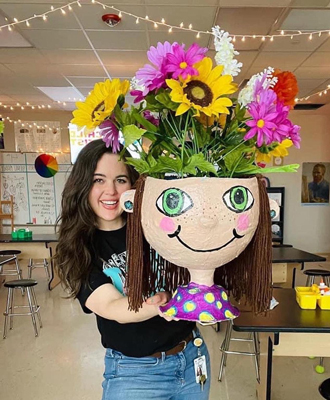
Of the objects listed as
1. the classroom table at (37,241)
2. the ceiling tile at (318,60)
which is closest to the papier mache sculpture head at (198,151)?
the ceiling tile at (318,60)

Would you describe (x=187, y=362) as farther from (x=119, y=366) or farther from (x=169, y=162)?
(x=169, y=162)

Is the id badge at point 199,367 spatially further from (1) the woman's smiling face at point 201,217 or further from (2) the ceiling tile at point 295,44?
(2) the ceiling tile at point 295,44

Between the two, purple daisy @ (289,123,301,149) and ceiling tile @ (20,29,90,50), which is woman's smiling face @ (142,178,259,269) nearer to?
purple daisy @ (289,123,301,149)

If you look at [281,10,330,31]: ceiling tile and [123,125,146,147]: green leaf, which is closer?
[123,125,146,147]: green leaf

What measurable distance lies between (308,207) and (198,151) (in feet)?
21.4

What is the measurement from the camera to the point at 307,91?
16.6 ft

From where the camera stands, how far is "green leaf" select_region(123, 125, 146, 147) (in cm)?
74

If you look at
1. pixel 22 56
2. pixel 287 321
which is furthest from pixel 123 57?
pixel 287 321

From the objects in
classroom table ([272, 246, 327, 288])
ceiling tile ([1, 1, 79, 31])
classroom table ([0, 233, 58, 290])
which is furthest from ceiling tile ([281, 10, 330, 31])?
classroom table ([0, 233, 58, 290])

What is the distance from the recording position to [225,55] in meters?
0.74

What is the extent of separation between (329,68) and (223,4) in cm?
203

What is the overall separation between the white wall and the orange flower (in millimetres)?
6043

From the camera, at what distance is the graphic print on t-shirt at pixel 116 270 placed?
1.01m

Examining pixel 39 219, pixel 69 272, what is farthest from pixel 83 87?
pixel 69 272
